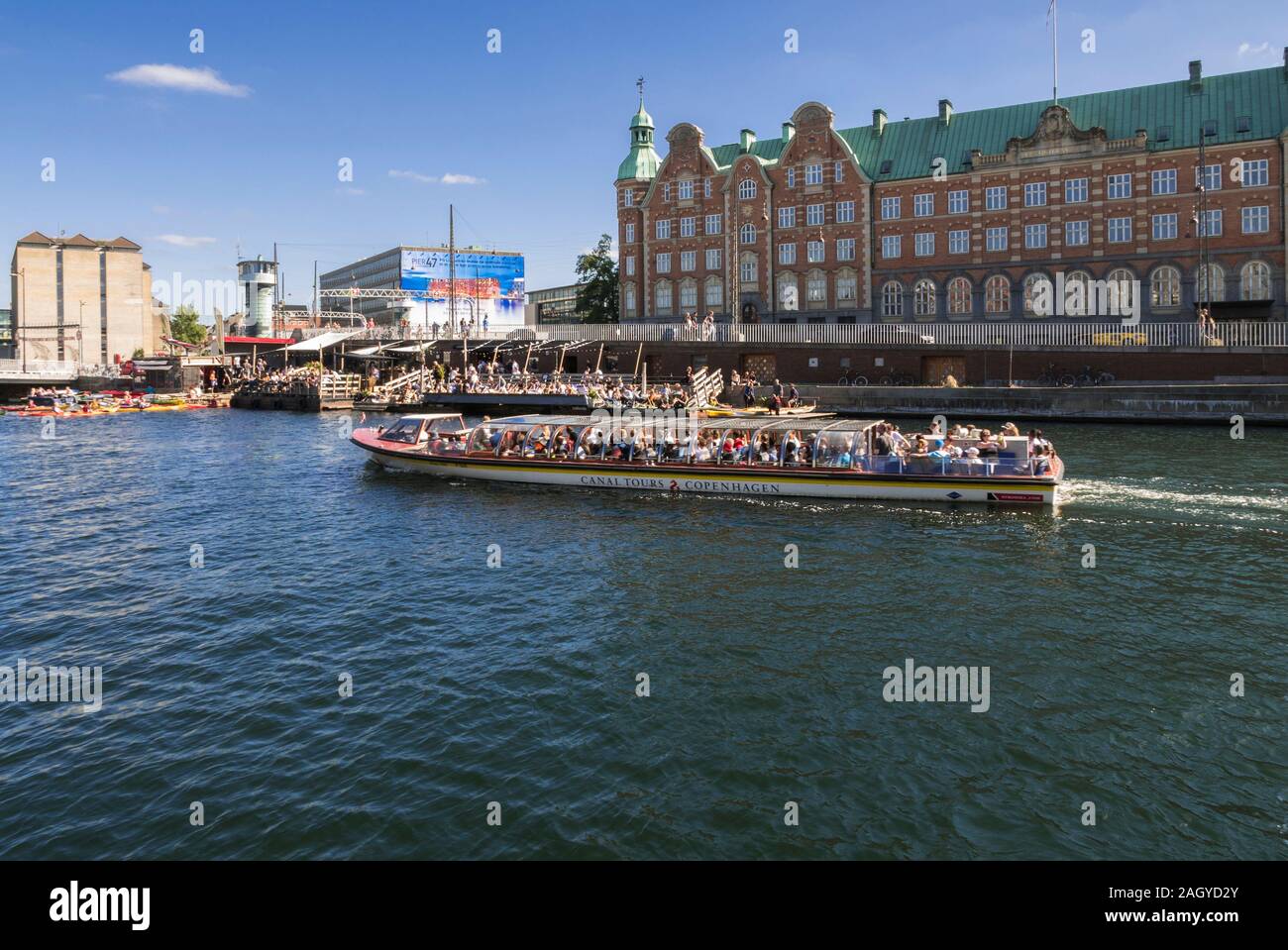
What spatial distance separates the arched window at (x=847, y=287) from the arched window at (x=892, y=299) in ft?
7.59

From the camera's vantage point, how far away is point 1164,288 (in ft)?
227

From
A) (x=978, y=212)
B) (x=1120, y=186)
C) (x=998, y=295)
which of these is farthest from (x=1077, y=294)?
(x=978, y=212)

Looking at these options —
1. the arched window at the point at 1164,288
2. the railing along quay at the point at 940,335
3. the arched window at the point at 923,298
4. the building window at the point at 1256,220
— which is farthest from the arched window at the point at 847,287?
the building window at the point at 1256,220

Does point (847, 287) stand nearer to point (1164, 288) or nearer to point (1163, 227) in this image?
point (1163, 227)

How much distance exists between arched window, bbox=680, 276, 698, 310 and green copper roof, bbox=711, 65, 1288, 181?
42.6 feet

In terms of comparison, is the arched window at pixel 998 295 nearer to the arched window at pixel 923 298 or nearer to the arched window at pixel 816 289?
the arched window at pixel 923 298

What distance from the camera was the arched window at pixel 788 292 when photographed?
278 feet

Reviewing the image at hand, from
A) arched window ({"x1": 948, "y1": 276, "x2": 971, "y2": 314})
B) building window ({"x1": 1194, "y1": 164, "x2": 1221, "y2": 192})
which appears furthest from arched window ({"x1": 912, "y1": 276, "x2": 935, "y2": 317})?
building window ({"x1": 1194, "y1": 164, "x2": 1221, "y2": 192})

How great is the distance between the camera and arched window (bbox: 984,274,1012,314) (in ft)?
247

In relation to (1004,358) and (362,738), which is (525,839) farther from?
(1004,358)

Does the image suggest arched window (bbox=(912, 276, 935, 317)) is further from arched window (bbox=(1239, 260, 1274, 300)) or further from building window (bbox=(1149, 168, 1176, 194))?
arched window (bbox=(1239, 260, 1274, 300))

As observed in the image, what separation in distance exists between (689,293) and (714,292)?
272 centimetres
